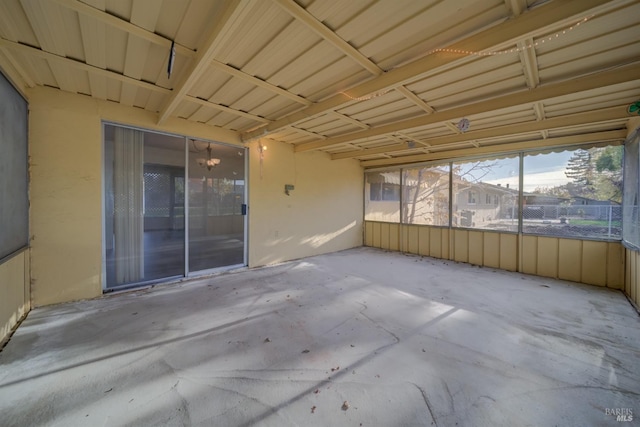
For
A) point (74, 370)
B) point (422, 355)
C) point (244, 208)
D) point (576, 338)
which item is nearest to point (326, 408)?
point (422, 355)

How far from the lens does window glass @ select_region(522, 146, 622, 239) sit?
4.04 m

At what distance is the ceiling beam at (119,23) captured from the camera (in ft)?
5.61

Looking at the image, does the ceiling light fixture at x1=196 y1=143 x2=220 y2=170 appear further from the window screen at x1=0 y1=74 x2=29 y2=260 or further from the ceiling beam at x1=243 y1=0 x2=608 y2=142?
the ceiling beam at x1=243 y1=0 x2=608 y2=142

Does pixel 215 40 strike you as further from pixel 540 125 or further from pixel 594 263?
pixel 594 263

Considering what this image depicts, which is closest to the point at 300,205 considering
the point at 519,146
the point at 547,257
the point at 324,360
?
the point at 324,360

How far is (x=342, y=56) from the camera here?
2258 millimetres

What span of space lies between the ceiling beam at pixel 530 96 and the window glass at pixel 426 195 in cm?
280

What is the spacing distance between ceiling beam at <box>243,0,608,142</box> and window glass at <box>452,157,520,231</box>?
13.7ft

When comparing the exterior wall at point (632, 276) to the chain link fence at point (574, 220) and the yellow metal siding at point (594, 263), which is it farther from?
the chain link fence at point (574, 220)

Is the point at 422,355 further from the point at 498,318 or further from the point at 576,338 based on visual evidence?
the point at 576,338

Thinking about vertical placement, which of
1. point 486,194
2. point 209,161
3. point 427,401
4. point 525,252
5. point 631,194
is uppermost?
point 209,161

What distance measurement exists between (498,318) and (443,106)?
9.12 ft

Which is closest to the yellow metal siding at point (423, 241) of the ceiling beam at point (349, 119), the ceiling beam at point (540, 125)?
the ceiling beam at point (540, 125)

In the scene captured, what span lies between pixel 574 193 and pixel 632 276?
150cm
